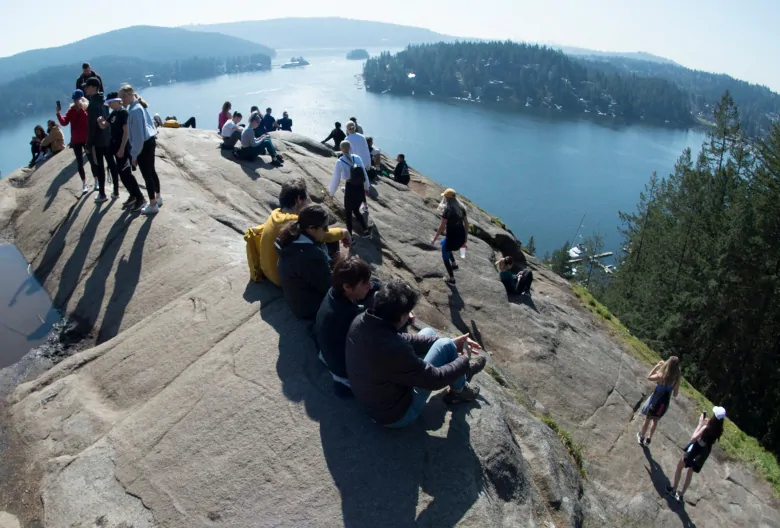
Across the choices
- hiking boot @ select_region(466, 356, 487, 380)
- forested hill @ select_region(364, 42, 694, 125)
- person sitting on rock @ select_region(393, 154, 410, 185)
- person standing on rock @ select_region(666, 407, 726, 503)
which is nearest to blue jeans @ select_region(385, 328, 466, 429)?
hiking boot @ select_region(466, 356, 487, 380)

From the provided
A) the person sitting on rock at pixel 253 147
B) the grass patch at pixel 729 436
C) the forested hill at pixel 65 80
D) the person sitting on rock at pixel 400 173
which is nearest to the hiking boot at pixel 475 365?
the grass patch at pixel 729 436

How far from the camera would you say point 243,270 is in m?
7.97

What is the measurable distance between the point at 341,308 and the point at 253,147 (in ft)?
38.4

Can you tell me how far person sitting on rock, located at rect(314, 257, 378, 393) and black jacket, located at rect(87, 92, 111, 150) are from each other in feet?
25.8

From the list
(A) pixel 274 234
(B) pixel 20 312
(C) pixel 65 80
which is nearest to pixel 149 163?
(B) pixel 20 312

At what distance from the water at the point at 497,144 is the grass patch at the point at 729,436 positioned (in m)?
59.2

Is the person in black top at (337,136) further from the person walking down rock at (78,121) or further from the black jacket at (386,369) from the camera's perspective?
the black jacket at (386,369)

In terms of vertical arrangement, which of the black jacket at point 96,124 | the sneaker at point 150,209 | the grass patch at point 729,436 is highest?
the black jacket at point 96,124

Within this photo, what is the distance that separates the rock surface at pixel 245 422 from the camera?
460 centimetres

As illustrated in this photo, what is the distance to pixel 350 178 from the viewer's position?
1186 cm

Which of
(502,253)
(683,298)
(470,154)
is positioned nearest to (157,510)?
(502,253)

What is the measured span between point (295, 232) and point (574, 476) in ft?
16.2

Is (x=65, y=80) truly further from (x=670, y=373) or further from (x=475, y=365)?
(x=475, y=365)

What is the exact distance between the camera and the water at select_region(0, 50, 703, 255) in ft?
273
